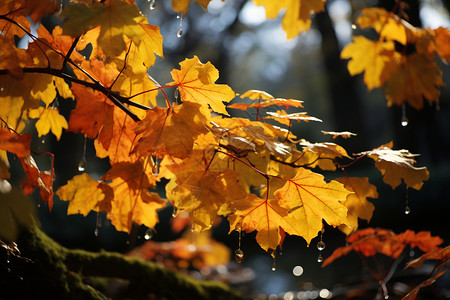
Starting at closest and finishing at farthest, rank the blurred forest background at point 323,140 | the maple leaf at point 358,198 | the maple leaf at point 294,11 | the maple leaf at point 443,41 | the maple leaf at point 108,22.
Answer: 1. the maple leaf at point 108,22
2. the maple leaf at point 358,198
3. the maple leaf at point 294,11
4. the maple leaf at point 443,41
5. the blurred forest background at point 323,140

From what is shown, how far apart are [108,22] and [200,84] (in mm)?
287

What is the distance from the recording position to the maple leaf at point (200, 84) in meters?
1.00

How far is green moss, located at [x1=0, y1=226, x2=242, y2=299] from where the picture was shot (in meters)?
1.16

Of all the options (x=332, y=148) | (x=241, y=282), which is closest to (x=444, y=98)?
(x=241, y=282)

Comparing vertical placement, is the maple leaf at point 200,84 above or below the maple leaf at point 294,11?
below

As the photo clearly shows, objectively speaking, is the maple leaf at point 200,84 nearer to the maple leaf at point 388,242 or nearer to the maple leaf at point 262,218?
the maple leaf at point 262,218

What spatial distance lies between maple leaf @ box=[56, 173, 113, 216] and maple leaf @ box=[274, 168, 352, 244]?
0.61 m

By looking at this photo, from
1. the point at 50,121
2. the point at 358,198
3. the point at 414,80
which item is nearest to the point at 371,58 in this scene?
the point at 414,80

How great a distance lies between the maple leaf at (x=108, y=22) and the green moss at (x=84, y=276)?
2.27 feet

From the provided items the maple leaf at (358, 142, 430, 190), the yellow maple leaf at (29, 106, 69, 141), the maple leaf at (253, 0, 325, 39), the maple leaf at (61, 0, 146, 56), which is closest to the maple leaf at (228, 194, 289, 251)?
the maple leaf at (358, 142, 430, 190)

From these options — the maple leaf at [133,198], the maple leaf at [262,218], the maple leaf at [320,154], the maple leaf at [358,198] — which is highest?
the maple leaf at [133,198]

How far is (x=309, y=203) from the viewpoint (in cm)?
102

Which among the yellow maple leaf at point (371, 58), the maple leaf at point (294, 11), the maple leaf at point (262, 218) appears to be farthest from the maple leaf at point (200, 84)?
the yellow maple leaf at point (371, 58)

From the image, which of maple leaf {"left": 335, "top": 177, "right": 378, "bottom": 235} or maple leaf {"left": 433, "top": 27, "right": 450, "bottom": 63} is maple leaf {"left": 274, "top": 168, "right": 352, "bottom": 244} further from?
maple leaf {"left": 433, "top": 27, "right": 450, "bottom": 63}
